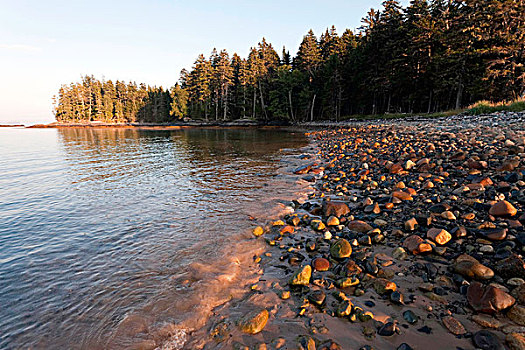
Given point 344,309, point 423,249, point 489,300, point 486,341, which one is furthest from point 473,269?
point 344,309

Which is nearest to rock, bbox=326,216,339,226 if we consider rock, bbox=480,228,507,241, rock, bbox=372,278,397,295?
rock, bbox=372,278,397,295

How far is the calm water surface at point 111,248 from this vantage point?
3.62 metres

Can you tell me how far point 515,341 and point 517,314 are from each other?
473mm

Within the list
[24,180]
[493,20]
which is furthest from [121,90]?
[493,20]

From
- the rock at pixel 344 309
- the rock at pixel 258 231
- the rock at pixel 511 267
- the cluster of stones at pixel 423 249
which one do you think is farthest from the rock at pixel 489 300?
the rock at pixel 258 231

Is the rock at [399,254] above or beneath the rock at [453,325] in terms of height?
above

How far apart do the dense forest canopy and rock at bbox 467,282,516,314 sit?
3171 centimetres

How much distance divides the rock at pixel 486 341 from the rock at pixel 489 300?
1.25 feet

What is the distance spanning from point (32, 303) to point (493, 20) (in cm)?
4073

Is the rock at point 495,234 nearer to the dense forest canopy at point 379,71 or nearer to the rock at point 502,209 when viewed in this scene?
the rock at point 502,209

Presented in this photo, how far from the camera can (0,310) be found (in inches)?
152

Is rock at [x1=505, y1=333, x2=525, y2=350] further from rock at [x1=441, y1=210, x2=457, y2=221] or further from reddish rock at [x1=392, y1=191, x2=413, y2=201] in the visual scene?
reddish rock at [x1=392, y1=191, x2=413, y2=201]

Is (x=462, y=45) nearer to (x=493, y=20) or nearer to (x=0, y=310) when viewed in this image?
(x=493, y=20)

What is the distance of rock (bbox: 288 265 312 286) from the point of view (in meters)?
3.95
